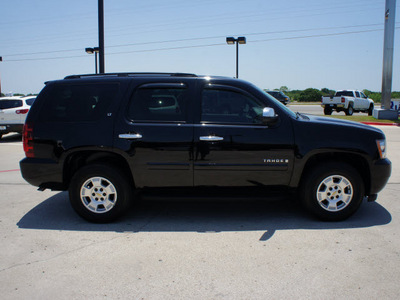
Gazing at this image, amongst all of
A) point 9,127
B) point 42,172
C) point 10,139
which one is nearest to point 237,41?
point 10,139

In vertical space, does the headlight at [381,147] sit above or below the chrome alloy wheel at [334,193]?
above

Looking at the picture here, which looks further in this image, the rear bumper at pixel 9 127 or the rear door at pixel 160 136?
the rear bumper at pixel 9 127

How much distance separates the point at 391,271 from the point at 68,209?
4.17 m

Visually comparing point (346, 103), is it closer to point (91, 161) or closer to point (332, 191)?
point (332, 191)

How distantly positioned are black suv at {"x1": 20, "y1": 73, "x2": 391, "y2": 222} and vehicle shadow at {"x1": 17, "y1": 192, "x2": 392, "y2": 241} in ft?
0.66

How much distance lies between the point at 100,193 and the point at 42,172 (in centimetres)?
81

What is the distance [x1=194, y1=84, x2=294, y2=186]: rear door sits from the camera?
4.61 m

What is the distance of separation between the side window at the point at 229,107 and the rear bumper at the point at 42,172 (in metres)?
1.98

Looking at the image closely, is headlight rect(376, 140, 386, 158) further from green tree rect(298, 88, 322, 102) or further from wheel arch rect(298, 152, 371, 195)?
green tree rect(298, 88, 322, 102)

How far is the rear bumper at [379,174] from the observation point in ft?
15.5

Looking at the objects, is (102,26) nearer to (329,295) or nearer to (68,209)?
(68,209)

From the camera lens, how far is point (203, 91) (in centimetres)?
477

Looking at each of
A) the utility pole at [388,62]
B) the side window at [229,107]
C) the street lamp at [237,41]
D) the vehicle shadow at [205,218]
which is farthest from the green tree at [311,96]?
the side window at [229,107]

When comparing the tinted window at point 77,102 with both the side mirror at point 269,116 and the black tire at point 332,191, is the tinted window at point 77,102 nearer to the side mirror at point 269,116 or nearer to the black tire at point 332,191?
the side mirror at point 269,116
